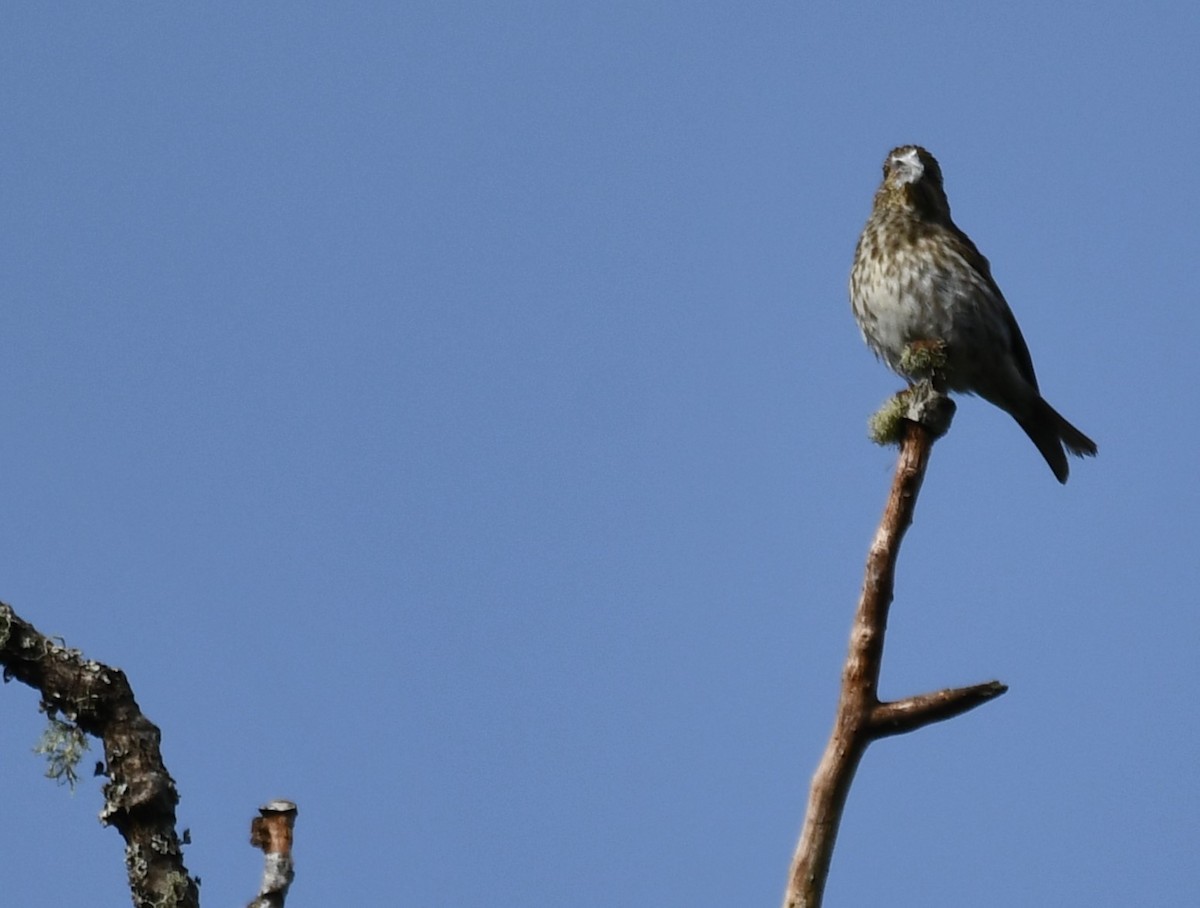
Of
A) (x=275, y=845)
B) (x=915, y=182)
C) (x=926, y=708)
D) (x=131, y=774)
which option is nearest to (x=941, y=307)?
(x=915, y=182)

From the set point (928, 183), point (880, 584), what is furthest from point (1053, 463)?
point (880, 584)

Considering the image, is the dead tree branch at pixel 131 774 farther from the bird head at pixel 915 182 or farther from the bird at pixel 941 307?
the bird head at pixel 915 182

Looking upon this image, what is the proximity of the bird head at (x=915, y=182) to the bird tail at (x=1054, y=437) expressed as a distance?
125 cm

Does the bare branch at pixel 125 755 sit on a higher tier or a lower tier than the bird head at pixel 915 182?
lower

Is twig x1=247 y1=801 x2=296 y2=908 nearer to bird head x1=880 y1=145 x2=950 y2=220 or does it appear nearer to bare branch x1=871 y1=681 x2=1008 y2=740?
bare branch x1=871 y1=681 x2=1008 y2=740

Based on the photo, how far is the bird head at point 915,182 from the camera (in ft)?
30.3

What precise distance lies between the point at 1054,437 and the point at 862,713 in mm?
5842

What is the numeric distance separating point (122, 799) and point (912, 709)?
5.45 feet

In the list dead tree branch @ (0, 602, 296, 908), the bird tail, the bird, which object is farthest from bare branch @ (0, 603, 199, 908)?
the bird tail

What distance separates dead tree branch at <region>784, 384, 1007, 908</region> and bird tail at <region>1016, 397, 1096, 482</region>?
5098 millimetres

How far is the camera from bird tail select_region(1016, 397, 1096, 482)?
8.98 m

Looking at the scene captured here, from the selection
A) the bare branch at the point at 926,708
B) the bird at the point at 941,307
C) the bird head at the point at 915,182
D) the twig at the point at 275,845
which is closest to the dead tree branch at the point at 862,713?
the bare branch at the point at 926,708

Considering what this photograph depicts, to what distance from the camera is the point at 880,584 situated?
386 cm

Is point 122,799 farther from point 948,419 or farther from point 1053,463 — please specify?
point 1053,463
